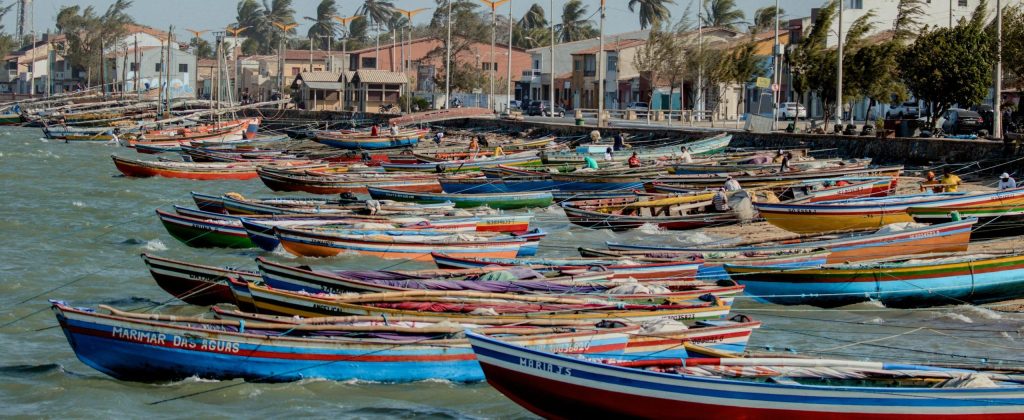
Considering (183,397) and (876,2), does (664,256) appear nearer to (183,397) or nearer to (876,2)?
(183,397)

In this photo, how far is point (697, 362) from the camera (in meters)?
13.0

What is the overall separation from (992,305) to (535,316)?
359 inches

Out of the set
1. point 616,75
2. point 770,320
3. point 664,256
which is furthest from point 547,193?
point 616,75

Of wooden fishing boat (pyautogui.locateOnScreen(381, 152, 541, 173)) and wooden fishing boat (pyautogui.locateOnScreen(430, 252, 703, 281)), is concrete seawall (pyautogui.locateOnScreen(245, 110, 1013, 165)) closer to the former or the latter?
wooden fishing boat (pyautogui.locateOnScreen(381, 152, 541, 173))

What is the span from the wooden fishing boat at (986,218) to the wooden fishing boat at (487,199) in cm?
1244

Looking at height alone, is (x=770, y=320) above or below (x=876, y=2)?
below

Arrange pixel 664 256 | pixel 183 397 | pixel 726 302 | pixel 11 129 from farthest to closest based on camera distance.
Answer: pixel 11 129
pixel 664 256
pixel 726 302
pixel 183 397

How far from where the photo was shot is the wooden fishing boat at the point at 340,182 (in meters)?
41.3

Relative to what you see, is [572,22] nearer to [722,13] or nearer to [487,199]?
[722,13]

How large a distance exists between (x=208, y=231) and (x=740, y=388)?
18414mm

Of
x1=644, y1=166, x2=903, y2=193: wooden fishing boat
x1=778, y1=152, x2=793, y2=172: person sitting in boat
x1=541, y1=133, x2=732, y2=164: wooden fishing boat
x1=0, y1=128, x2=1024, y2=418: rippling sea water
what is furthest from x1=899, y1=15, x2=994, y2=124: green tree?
Answer: x1=0, y1=128, x2=1024, y2=418: rippling sea water

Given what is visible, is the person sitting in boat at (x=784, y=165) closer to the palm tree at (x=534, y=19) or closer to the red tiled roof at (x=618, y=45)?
the red tiled roof at (x=618, y=45)

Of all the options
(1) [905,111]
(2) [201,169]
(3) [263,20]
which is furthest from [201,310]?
(3) [263,20]

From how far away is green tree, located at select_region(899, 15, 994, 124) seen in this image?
151ft
